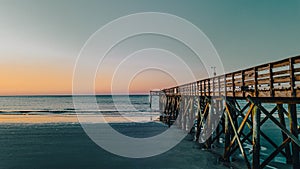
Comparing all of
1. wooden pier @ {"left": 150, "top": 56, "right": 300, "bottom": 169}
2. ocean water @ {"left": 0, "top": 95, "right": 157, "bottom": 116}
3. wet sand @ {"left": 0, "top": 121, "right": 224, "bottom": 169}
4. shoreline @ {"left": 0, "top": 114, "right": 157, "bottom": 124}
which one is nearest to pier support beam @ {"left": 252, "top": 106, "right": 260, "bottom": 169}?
wooden pier @ {"left": 150, "top": 56, "right": 300, "bottom": 169}

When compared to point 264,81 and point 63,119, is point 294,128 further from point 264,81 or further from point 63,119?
point 63,119

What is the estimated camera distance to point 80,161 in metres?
11.1

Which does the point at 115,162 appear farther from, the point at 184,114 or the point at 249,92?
the point at 184,114

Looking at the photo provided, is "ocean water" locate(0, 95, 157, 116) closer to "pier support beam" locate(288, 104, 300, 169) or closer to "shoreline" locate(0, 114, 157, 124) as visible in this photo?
"shoreline" locate(0, 114, 157, 124)

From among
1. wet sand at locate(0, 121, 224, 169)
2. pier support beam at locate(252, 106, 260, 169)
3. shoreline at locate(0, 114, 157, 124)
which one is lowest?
wet sand at locate(0, 121, 224, 169)

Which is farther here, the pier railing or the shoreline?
the shoreline

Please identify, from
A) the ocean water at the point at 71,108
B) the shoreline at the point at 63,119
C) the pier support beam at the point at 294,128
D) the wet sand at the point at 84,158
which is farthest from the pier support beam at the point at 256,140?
the ocean water at the point at 71,108

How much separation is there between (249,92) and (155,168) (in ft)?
16.3

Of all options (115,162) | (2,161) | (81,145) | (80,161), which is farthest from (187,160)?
(2,161)

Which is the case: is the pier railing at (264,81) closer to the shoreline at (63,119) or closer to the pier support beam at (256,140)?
the pier support beam at (256,140)

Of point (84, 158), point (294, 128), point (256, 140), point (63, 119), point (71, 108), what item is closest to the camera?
point (256, 140)

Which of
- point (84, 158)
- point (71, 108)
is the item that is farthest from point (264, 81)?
point (71, 108)

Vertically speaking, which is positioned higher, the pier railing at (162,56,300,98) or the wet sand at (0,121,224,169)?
the pier railing at (162,56,300,98)

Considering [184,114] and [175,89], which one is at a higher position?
[175,89]
